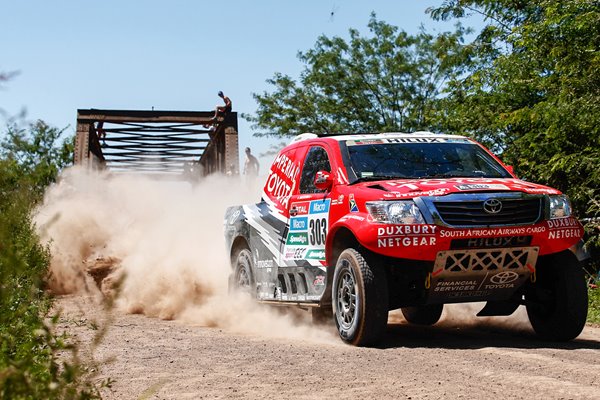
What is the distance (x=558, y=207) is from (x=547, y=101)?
7.03 metres

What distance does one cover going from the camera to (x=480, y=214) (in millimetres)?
7914

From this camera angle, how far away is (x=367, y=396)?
18.7 ft

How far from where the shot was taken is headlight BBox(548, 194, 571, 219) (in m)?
8.23

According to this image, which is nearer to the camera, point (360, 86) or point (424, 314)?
point (424, 314)

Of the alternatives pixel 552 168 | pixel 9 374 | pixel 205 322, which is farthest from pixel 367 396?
pixel 552 168

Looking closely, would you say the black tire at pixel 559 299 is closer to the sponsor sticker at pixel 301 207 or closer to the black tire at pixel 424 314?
the black tire at pixel 424 314

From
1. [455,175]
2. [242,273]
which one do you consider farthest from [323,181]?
[242,273]

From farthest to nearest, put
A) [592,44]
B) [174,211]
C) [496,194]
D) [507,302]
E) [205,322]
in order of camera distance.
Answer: [174,211] → [592,44] → [205,322] → [507,302] → [496,194]

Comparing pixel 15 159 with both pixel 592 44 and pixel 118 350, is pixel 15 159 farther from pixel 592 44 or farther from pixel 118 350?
pixel 592 44

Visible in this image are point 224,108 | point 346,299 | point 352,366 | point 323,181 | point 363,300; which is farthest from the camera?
point 224,108

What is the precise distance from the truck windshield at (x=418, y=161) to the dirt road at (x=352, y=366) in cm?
160

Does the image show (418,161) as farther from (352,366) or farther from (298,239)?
(352,366)

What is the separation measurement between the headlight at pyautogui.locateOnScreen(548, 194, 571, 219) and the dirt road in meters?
1.18

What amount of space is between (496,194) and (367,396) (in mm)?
2943
